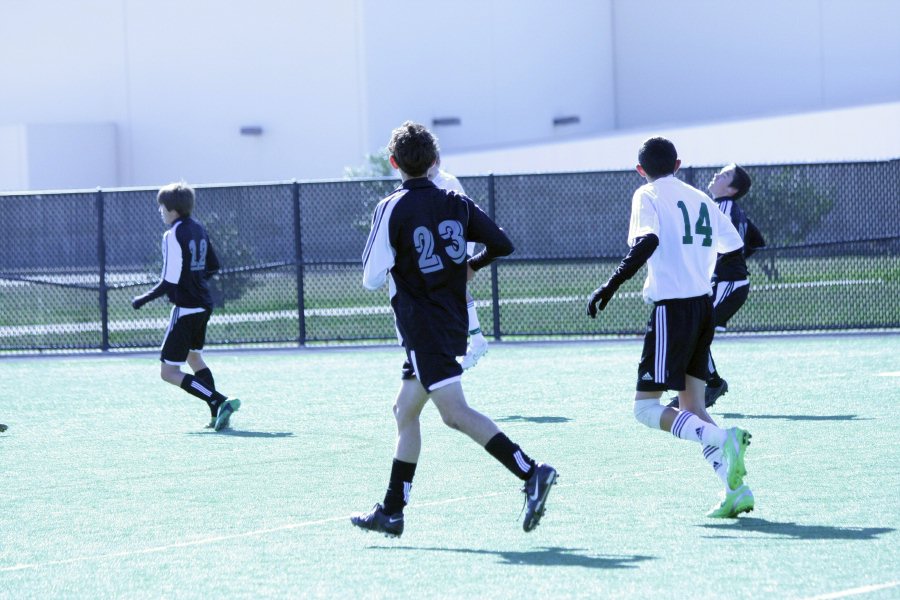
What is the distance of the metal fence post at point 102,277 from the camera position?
1805 cm

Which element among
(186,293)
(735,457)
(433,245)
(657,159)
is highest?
(657,159)

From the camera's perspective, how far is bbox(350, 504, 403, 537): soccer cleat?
20.4 ft

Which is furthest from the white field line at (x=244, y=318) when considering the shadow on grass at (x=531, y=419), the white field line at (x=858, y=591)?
the white field line at (x=858, y=591)

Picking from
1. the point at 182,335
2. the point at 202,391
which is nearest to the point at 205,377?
the point at 202,391

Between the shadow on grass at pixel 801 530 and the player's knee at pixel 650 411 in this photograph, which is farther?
the player's knee at pixel 650 411

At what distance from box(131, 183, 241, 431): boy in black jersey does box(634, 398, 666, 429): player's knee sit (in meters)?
4.18

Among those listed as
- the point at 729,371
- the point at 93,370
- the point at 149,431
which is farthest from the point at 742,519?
the point at 93,370

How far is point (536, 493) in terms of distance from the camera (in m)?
6.07

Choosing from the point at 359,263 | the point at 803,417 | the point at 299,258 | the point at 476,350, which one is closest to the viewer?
the point at 803,417

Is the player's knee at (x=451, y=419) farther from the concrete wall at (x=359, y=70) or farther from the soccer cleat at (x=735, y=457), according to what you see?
the concrete wall at (x=359, y=70)

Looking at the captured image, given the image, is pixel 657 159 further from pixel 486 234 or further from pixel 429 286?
pixel 429 286

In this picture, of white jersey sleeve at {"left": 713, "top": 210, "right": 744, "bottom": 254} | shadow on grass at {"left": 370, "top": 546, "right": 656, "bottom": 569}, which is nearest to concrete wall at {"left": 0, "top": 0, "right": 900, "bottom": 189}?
white jersey sleeve at {"left": 713, "top": 210, "right": 744, "bottom": 254}

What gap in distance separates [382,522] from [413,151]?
1.56 meters

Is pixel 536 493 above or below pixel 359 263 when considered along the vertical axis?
below
